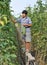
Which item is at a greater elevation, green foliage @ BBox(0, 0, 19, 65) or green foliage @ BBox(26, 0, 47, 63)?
green foliage @ BBox(0, 0, 19, 65)

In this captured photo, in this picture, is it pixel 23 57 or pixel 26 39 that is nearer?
pixel 23 57

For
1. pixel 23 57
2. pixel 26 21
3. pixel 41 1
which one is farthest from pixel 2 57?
pixel 41 1

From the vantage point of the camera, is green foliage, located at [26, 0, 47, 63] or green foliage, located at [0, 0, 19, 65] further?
green foliage, located at [26, 0, 47, 63]

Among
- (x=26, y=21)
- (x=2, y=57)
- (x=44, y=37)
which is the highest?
(x=2, y=57)

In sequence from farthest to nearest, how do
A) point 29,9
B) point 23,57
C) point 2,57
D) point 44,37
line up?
point 29,9 → point 44,37 → point 23,57 → point 2,57

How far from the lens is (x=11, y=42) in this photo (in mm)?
4973

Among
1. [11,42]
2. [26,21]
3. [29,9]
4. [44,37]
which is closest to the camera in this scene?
[11,42]

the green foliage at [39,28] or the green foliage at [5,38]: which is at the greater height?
the green foliage at [5,38]

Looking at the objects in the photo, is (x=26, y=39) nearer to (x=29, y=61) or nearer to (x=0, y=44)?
(x=29, y=61)

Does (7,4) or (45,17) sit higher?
(7,4)

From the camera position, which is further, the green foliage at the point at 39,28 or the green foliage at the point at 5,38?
the green foliage at the point at 39,28

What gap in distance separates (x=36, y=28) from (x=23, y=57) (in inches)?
187

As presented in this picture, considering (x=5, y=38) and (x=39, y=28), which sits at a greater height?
(x=5, y=38)

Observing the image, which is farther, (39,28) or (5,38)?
(39,28)
